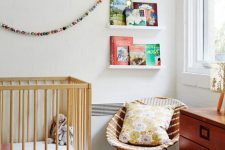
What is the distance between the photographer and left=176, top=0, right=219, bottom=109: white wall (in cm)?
245

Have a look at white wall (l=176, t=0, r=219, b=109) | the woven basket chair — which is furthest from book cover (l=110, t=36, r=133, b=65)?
white wall (l=176, t=0, r=219, b=109)

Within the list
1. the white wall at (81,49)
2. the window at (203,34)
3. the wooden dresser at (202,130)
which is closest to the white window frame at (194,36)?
the window at (203,34)

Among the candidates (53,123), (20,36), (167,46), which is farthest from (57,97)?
(167,46)

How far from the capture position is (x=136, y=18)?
2.79 meters

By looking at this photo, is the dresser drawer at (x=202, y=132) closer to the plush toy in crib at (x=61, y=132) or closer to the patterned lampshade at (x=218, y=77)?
the patterned lampshade at (x=218, y=77)

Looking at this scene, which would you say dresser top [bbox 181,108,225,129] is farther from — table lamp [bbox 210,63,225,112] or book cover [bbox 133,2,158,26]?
book cover [bbox 133,2,158,26]

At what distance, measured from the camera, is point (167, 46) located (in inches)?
116

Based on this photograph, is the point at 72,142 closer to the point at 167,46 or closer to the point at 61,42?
the point at 61,42

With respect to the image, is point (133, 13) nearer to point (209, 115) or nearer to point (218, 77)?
point (218, 77)

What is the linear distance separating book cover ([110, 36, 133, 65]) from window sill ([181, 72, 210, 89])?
55cm

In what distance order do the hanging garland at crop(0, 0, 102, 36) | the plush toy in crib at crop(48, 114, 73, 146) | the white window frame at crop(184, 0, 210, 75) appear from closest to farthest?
the plush toy in crib at crop(48, 114, 73, 146), the hanging garland at crop(0, 0, 102, 36), the white window frame at crop(184, 0, 210, 75)

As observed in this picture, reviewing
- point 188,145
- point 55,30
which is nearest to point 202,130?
point 188,145

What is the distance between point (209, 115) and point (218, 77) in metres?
0.27

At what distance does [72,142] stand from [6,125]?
581 millimetres
